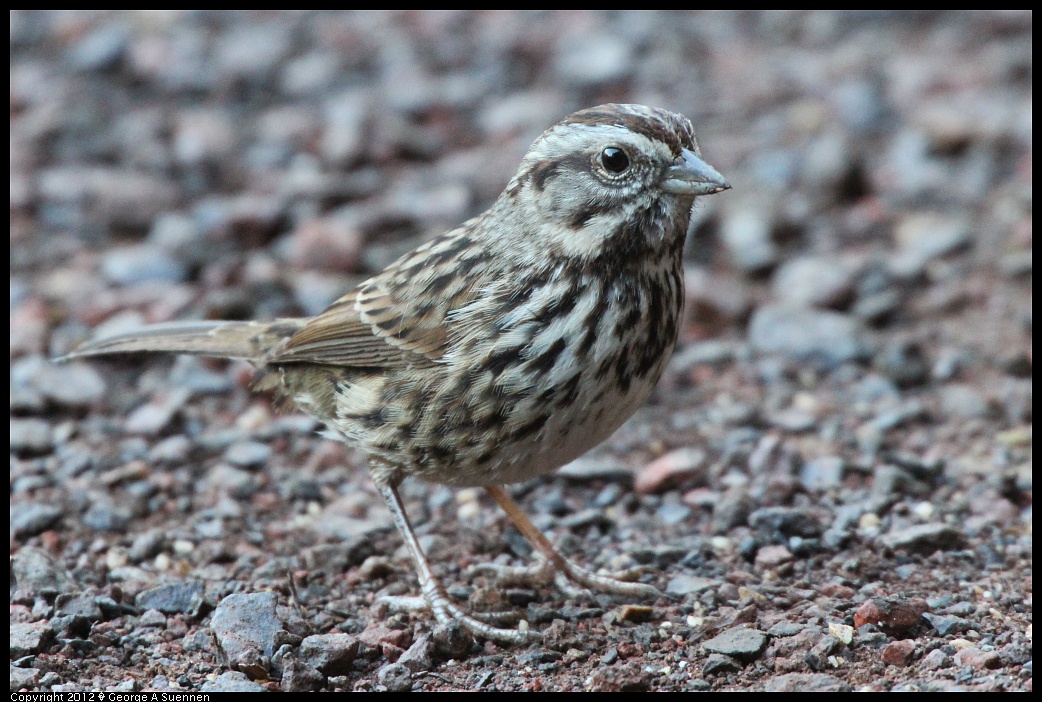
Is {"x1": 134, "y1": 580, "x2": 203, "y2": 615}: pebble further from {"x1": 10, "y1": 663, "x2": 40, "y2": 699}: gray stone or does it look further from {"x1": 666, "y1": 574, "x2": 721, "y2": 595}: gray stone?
{"x1": 666, "y1": 574, "x2": 721, "y2": 595}: gray stone

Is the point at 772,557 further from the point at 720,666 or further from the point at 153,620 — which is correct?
the point at 153,620

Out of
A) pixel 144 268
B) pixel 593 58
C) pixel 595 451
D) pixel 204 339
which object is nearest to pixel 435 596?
pixel 595 451

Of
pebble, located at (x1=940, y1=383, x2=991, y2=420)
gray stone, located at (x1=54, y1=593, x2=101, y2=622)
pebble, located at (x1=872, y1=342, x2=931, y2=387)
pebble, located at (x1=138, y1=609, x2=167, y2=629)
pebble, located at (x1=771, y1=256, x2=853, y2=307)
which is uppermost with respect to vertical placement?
pebble, located at (x1=771, y1=256, x2=853, y2=307)

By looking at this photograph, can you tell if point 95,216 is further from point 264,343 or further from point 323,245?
point 264,343

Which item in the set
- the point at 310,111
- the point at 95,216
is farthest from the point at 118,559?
the point at 310,111

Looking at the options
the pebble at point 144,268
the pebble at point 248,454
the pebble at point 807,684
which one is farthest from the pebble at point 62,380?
the pebble at point 807,684

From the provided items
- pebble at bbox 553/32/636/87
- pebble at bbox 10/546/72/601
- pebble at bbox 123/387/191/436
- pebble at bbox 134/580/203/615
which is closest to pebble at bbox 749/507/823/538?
pebble at bbox 134/580/203/615

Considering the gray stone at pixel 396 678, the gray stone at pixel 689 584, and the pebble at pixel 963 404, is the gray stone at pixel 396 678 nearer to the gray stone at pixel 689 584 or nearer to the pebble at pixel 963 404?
the gray stone at pixel 689 584

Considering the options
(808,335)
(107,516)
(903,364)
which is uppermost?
(808,335)
